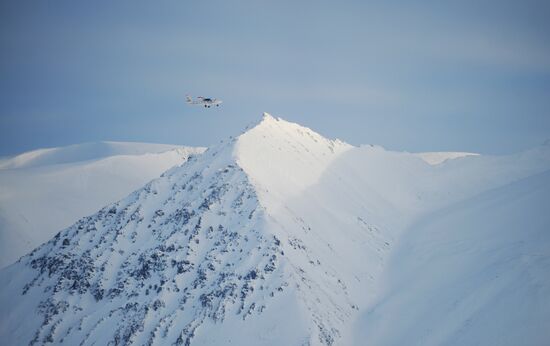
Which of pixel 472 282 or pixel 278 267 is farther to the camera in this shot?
pixel 472 282

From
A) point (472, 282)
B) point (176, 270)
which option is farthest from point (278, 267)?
point (472, 282)

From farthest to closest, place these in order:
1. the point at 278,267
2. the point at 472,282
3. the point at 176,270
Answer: the point at 176,270, the point at 472,282, the point at 278,267

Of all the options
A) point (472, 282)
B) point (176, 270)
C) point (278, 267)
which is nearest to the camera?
point (278, 267)

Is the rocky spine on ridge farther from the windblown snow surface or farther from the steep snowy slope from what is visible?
the steep snowy slope

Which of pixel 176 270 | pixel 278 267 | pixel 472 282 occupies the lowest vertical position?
pixel 472 282

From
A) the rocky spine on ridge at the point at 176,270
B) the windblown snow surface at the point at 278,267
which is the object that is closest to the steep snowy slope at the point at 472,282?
the windblown snow surface at the point at 278,267

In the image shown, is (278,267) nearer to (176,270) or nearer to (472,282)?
(176,270)
